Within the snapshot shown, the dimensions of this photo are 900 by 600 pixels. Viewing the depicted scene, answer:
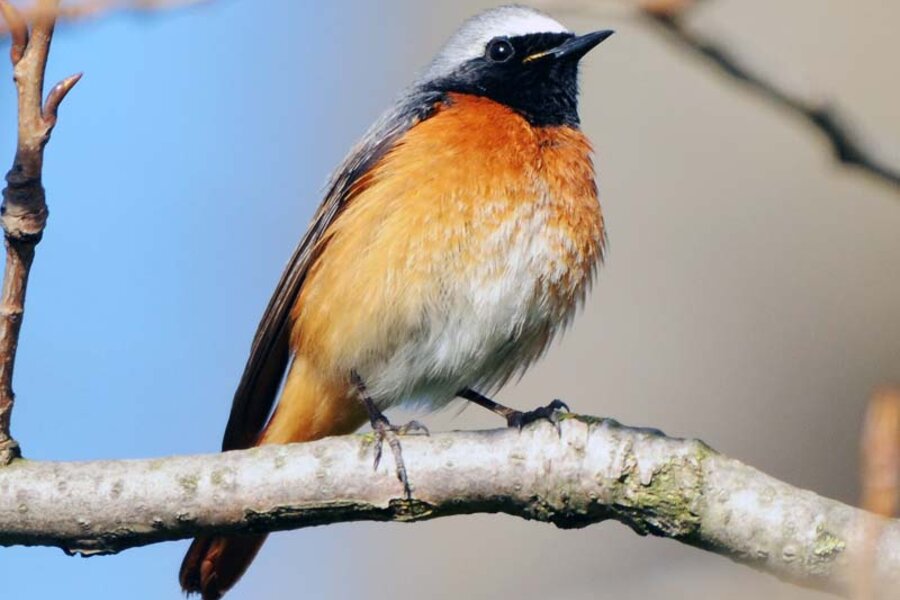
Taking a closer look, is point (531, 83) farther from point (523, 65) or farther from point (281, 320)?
point (281, 320)

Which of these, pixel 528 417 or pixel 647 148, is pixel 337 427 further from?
pixel 647 148

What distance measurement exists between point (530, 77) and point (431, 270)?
1245mm

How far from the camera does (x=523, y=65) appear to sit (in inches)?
223

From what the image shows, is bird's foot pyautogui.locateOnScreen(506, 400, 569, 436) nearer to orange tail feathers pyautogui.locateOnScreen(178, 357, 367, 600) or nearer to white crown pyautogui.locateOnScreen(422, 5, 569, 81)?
orange tail feathers pyautogui.locateOnScreen(178, 357, 367, 600)

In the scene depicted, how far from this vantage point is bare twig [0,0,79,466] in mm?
3064

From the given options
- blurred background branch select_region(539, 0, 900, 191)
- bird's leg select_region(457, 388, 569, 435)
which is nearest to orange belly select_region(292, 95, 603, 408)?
bird's leg select_region(457, 388, 569, 435)

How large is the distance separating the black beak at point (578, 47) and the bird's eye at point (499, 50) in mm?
→ 156

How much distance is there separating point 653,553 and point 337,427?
210 cm

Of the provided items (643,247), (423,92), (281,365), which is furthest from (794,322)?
(281,365)

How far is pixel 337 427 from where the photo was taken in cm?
530

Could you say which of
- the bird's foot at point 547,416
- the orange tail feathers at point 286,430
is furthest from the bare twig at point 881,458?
the orange tail feathers at point 286,430

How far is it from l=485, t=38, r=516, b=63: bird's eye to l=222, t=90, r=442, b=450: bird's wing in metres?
0.39

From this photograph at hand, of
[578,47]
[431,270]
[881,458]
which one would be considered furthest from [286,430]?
[881,458]

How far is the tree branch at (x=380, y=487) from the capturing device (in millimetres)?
3477
